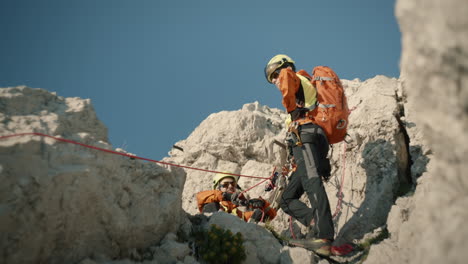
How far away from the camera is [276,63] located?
6.92m

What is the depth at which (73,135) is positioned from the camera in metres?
4.27

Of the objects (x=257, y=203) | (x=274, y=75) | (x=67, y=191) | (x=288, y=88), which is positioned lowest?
(x=67, y=191)

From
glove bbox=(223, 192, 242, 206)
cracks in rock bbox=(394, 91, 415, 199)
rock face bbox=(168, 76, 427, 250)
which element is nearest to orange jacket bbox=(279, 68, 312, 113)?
rock face bbox=(168, 76, 427, 250)

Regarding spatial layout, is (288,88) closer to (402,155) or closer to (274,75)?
(274,75)

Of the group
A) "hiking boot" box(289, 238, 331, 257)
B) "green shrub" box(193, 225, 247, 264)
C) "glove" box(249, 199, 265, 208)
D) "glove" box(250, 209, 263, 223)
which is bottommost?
"green shrub" box(193, 225, 247, 264)

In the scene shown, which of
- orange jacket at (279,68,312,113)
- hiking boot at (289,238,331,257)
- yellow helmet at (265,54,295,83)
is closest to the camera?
hiking boot at (289,238,331,257)

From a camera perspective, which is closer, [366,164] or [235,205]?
[366,164]

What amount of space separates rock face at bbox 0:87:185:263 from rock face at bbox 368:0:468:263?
3.38 metres

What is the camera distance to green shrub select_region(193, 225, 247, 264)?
4.82m

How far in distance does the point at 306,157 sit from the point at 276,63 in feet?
6.98

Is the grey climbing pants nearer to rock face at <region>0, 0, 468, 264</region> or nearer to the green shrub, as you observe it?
rock face at <region>0, 0, 468, 264</region>

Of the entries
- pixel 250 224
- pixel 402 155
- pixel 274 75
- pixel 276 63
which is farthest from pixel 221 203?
pixel 402 155

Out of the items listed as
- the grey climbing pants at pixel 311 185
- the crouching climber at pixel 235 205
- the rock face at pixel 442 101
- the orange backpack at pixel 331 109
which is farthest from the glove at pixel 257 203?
the rock face at pixel 442 101

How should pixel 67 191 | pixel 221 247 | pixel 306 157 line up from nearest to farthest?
pixel 67 191 < pixel 221 247 < pixel 306 157
